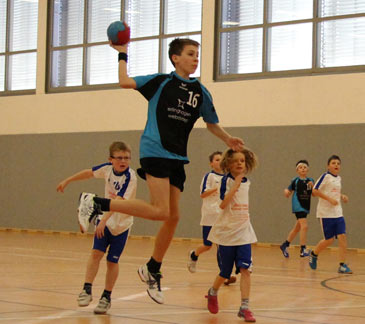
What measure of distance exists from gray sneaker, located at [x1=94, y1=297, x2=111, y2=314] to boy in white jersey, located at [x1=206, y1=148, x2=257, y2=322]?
2.79 ft

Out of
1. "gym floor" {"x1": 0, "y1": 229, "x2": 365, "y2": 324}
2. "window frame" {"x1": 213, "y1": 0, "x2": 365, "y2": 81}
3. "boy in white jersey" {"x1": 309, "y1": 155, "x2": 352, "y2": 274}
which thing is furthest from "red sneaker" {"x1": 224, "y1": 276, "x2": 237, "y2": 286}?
"window frame" {"x1": 213, "y1": 0, "x2": 365, "y2": 81}

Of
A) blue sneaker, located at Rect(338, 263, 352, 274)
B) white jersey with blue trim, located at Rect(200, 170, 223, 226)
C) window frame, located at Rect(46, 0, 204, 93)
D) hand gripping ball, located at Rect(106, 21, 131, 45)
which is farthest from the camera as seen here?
window frame, located at Rect(46, 0, 204, 93)

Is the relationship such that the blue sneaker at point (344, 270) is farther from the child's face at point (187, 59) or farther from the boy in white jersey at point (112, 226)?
the child's face at point (187, 59)

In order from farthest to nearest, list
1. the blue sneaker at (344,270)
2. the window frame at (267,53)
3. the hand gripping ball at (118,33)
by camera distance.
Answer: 1. the window frame at (267,53)
2. the blue sneaker at (344,270)
3. the hand gripping ball at (118,33)

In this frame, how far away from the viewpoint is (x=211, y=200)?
10.0m

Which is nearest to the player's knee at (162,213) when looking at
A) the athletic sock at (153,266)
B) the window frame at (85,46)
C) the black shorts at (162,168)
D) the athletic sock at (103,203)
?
the black shorts at (162,168)

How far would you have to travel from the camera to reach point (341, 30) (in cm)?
1517

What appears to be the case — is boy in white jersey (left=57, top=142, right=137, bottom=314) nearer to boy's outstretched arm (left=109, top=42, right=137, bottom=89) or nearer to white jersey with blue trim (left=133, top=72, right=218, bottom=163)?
white jersey with blue trim (left=133, top=72, right=218, bottom=163)

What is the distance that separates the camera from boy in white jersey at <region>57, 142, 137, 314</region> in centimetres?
635

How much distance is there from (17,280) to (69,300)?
1.80 metres

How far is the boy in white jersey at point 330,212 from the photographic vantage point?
10.6m

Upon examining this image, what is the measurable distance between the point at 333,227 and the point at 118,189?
4.94 m

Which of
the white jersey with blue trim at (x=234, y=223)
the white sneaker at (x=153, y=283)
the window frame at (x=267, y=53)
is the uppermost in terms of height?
the window frame at (x=267, y=53)

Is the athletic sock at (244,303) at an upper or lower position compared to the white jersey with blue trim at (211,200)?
lower
